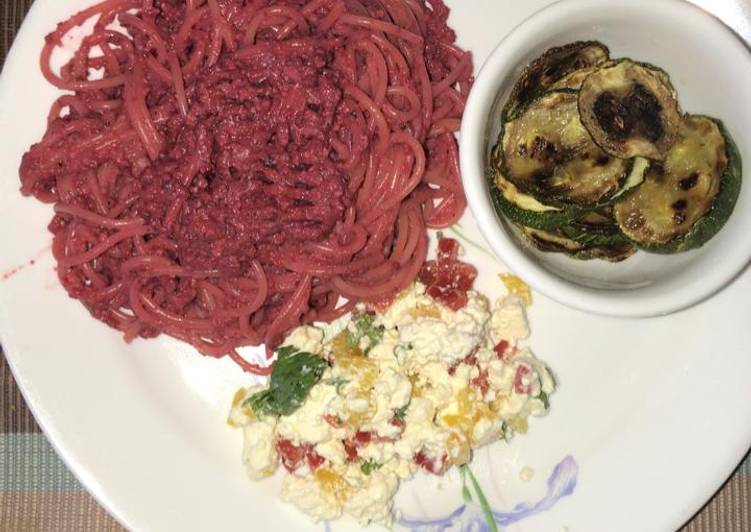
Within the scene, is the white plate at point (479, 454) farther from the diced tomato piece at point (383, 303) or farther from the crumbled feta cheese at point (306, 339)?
the diced tomato piece at point (383, 303)

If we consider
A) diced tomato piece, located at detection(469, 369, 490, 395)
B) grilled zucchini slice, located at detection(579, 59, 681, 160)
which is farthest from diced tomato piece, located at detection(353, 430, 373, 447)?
grilled zucchini slice, located at detection(579, 59, 681, 160)

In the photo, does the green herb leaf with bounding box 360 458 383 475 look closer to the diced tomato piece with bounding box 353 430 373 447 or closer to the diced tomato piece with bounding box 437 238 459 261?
the diced tomato piece with bounding box 353 430 373 447

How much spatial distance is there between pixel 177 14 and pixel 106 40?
360mm

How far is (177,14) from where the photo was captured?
10.9ft

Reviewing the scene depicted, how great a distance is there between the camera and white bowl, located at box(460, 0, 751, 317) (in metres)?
2.63

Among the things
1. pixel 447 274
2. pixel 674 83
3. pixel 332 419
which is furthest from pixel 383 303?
pixel 674 83

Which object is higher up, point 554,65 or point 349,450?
point 554,65

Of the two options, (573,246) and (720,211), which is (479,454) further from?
(720,211)

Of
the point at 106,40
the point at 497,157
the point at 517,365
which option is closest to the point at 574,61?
the point at 497,157

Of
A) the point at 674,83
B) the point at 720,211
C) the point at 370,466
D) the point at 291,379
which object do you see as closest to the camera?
the point at 720,211

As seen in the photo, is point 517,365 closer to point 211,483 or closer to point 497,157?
point 497,157

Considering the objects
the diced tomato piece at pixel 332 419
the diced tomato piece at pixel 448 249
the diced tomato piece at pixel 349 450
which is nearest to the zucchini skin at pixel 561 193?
the diced tomato piece at pixel 448 249

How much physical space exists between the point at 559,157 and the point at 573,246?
421 millimetres

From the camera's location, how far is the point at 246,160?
3.00 m
